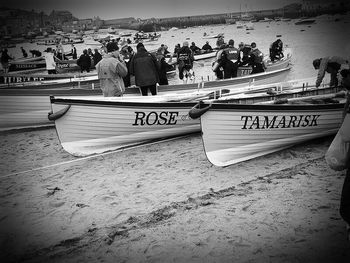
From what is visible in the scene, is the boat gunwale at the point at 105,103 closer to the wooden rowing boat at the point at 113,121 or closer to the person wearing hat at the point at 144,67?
the wooden rowing boat at the point at 113,121

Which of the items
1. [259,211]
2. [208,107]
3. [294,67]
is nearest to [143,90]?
[208,107]

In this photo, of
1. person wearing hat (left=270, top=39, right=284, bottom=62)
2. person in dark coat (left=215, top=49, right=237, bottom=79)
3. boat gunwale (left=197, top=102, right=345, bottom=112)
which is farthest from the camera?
person wearing hat (left=270, top=39, right=284, bottom=62)

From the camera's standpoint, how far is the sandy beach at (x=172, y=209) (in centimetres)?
335

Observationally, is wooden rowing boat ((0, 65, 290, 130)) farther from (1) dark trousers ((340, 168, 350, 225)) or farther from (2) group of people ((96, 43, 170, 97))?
(1) dark trousers ((340, 168, 350, 225))

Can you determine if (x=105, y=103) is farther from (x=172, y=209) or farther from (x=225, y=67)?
(x=225, y=67)

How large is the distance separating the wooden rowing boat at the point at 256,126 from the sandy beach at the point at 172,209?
22 centimetres

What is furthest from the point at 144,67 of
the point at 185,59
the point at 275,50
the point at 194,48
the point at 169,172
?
the point at 194,48

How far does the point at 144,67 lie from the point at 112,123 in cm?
188

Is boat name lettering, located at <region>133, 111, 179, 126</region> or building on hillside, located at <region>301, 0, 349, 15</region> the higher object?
building on hillside, located at <region>301, 0, 349, 15</region>

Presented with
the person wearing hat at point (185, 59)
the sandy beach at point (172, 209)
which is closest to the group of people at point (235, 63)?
the person wearing hat at point (185, 59)

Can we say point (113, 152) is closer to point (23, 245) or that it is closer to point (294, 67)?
point (23, 245)

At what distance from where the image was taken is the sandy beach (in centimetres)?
335

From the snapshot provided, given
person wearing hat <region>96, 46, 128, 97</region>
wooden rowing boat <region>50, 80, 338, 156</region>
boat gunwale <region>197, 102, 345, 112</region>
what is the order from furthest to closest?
person wearing hat <region>96, 46, 128, 97</region> < wooden rowing boat <region>50, 80, 338, 156</region> < boat gunwale <region>197, 102, 345, 112</region>

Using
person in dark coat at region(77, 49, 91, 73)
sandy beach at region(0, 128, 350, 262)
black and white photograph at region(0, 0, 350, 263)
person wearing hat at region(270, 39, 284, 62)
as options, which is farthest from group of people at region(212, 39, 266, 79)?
person in dark coat at region(77, 49, 91, 73)
